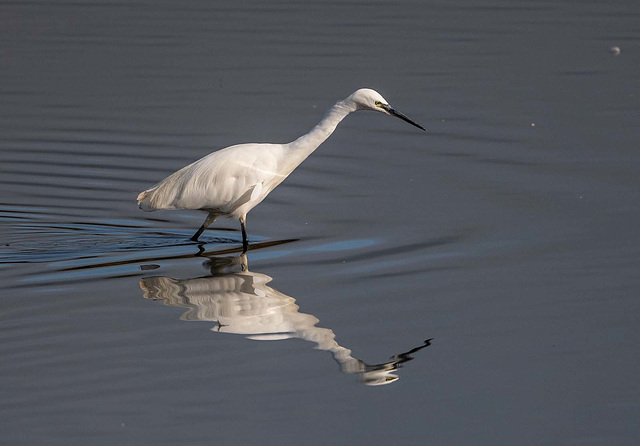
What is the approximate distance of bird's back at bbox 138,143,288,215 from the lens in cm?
951

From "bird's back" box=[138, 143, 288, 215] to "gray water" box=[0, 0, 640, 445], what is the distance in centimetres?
36

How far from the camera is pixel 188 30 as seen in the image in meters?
19.4

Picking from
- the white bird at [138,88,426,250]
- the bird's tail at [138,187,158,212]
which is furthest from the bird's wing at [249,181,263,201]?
the bird's tail at [138,187,158,212]

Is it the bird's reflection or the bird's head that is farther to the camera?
the bird's head

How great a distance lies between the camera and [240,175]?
31.3 ft

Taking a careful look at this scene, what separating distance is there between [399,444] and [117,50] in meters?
13.1

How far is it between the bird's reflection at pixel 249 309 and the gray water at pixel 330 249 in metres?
0.02

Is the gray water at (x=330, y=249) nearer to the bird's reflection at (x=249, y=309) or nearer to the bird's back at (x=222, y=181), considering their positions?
the bird's reflection at (x=249, y=309)

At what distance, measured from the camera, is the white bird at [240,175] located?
31.1ft

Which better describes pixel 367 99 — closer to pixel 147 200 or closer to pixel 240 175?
pixel 240 175

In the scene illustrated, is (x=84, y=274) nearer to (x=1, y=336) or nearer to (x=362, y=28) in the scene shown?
(x=1, y=336)

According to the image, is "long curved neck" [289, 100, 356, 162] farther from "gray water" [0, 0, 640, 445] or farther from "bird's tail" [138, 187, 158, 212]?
"bird's tail" [138, 187, 158, 212]

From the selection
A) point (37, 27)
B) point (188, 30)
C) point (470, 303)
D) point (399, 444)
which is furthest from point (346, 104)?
point (37, 27)

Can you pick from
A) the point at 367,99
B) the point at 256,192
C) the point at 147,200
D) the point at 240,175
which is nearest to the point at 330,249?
the point at 256,192
